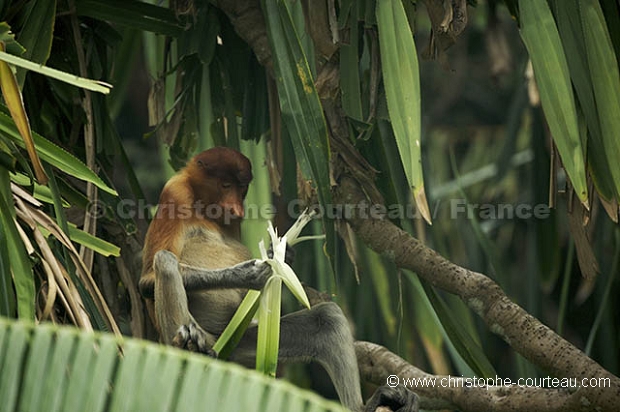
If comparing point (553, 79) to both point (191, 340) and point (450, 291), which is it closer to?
point (450, 291)

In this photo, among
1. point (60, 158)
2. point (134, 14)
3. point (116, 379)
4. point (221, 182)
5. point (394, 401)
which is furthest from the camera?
point (134, 14)

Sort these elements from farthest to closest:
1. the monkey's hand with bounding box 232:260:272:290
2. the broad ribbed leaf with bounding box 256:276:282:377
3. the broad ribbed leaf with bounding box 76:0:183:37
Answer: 1. the broad ribbed leaf with bounding box 76:0:183:37
2. the monkey's hand with bounding box 232:260:272:290
3. the broad ribbed leaf with bounding box 256:276:282:377

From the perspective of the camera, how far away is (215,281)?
2.07 meters

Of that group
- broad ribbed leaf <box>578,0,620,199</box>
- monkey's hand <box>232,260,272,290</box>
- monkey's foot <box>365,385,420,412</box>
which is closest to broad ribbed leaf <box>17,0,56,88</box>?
monkey's hand <box>232,260,272,290</box>

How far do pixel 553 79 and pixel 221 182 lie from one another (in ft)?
2.65

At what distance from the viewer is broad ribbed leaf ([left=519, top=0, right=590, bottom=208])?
1.78 m

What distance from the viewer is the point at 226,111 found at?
2535mm

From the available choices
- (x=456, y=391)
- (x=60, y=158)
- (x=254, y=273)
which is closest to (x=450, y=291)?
(x=456, y=391)

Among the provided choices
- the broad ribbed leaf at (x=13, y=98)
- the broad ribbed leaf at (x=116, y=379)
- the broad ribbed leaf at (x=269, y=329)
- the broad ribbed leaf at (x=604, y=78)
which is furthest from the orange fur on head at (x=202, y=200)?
the broad ribbed leaf at (x=116, y=379)

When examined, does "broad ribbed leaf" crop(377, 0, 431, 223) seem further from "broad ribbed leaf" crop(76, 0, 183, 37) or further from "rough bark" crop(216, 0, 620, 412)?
"broad ribbed leaf" crop(76, 0, 183, 37)

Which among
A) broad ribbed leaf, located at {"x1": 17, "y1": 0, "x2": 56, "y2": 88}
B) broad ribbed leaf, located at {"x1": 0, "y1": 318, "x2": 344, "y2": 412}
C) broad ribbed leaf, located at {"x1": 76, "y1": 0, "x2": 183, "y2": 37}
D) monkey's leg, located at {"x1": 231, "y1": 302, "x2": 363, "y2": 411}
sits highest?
broad ribbed leaf, located at {"x1": 76, "y1": 0, "x2": 183, "y2": 37}

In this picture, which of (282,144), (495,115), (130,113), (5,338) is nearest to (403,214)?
(282,144)

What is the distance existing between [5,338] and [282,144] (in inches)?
58.6

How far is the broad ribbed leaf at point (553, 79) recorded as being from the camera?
1780mm
